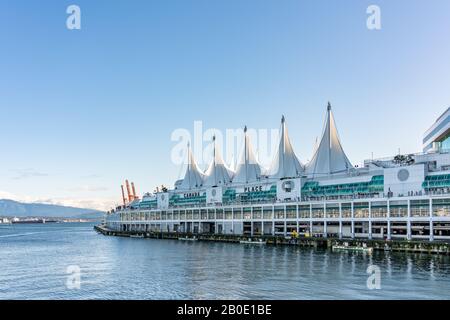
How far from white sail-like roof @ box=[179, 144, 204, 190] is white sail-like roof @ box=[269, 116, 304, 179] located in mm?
38515

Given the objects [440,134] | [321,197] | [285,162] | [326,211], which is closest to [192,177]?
[285,162]

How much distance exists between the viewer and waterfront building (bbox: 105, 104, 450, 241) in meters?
78.3

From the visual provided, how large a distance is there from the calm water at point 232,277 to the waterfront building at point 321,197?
44.2ft

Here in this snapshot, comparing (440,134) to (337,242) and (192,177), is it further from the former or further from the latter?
(192,177)

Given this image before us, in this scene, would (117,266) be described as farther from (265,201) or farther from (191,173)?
(191,173)

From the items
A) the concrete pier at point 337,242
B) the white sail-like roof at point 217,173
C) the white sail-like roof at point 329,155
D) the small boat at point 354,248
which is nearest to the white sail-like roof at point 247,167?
the white sail-like roof at point 217,173

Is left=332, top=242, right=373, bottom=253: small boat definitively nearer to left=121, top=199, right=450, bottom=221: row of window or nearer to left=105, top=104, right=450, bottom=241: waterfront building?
left=105, top=104, right=450, bottom=241: waterfront building

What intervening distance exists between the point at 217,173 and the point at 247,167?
48.8 ft

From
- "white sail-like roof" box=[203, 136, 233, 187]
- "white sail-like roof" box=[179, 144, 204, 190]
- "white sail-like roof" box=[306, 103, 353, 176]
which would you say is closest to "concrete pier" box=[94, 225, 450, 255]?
"white sail-like roof" box=[306, 103, 353, 176]

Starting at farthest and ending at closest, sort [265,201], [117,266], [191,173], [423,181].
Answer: [191,173] < [265,201] < [423,181] < [117,266]

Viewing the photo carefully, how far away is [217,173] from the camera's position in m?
147
